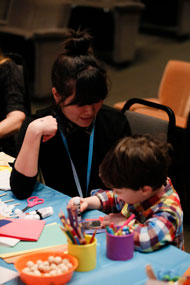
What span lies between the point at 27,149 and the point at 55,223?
0.38 meters

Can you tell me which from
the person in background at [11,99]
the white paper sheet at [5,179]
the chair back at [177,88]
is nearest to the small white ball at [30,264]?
the white paper sheet at [5,179]

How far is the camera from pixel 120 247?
1.44 m

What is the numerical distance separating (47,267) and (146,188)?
41cm

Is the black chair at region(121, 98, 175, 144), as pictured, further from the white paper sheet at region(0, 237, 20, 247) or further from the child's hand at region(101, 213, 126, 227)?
the white paper sheet at region(0, 237, 20, 247)

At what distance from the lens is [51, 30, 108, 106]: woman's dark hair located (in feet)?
6.54

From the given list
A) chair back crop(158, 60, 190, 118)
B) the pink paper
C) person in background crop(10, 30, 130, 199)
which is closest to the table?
the pink paper

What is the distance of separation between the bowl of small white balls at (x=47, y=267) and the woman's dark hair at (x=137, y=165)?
0.99ft

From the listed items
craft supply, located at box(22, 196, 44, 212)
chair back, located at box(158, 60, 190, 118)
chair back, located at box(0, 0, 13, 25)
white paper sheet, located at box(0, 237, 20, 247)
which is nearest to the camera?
white paper sheet, located at box(0, 237, 20, 247)

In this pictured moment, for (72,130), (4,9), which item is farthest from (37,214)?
(4,9)

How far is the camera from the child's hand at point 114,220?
1.60 meters

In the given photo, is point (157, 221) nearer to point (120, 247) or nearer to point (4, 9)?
point (120, 247)

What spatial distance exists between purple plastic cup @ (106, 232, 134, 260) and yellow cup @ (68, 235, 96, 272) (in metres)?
0.07

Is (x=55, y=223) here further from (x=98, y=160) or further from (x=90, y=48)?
(x=90, y=48)

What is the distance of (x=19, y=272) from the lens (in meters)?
1.30
